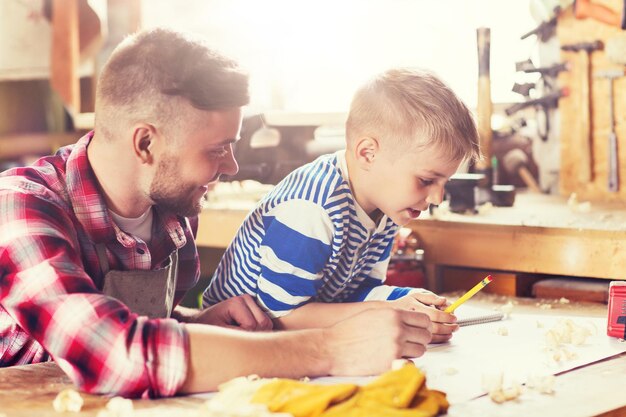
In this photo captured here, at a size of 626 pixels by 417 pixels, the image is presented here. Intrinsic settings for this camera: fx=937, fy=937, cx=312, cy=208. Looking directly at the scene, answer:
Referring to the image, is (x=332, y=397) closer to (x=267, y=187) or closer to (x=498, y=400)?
(x=498, y=400)

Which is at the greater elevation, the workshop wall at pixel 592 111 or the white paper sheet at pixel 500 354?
the workshop wall at pixel 592 111

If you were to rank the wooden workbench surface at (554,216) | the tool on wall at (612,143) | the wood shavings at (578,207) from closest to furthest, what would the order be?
1. the wooden workbench surface at (554,216)
2. the wood shavings at (578,207)
3. the tool on wall at (612,143)

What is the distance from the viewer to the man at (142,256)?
1250mm

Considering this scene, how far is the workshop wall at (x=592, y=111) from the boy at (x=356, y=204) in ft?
4.47

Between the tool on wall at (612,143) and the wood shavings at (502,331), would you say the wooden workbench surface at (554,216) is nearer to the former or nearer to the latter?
the tool on wall at (612,143)

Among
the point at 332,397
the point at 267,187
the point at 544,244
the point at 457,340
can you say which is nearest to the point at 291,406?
the point at 332,397

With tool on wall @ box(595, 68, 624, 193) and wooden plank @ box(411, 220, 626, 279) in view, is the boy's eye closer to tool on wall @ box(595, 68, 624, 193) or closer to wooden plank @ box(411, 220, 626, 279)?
wooden plank @ box(411, 220, 626, 279)

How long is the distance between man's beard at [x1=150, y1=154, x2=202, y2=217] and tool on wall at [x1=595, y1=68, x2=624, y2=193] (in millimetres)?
1748

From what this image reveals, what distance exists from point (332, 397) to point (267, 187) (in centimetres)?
211

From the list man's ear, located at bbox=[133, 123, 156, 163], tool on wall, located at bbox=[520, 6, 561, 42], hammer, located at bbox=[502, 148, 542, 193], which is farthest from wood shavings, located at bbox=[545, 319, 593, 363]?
hammer, located at bbox=[502, 148, 542, 193]

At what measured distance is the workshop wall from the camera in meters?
2.95

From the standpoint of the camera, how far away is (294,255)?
5.43 ft

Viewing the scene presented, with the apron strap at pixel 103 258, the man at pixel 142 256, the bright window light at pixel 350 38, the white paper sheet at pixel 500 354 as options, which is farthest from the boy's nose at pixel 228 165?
the bright window light at pixel 350 38

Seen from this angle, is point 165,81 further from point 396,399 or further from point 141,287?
point 396,399
